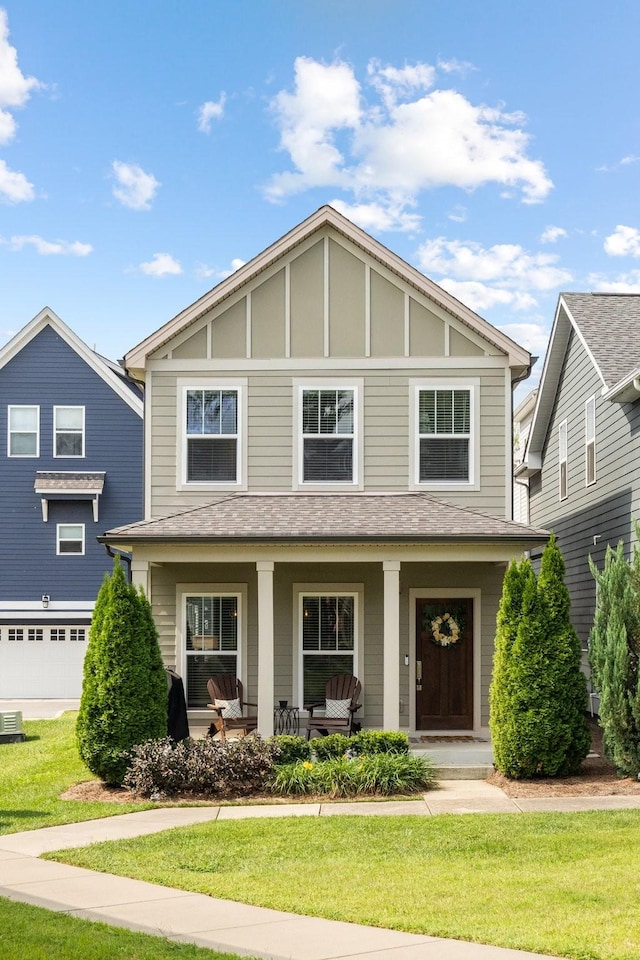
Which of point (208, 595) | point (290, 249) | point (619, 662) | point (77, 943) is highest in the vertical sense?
point (290, 249)

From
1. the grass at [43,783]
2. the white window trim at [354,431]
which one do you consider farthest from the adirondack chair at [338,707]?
the grass at [43,783]

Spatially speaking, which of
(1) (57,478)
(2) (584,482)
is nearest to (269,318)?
(2) (584,482)

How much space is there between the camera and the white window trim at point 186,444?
16000 mm

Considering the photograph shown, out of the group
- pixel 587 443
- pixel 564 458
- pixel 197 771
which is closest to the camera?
pixel 197 771

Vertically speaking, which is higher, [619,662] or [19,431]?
[19,431]

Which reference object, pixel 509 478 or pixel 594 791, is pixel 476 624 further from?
pixel 594 791

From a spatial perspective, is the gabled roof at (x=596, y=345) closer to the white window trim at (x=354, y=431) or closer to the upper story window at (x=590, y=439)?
the upper story window at (x=590, y=439)

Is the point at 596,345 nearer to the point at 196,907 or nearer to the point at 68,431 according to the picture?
the point at 196,907

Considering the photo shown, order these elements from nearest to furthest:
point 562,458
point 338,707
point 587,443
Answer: point 338,707 → point 587,443 → point 562,458

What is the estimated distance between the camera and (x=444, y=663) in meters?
15.8

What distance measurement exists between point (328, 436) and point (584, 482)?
16.6ft

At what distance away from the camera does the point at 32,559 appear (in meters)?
27.7

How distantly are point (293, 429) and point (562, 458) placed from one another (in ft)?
21.3

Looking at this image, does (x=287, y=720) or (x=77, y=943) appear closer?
(x=77, y=943)
